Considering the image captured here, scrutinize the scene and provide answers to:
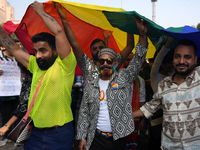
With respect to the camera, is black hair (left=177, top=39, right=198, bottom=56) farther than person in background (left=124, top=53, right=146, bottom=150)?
No

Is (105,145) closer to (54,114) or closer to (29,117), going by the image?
(54,114)

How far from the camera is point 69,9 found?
2.26m

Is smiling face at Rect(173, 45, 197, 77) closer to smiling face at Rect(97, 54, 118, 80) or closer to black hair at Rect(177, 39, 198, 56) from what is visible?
black hair at Rect(177, 39, 198, 56)

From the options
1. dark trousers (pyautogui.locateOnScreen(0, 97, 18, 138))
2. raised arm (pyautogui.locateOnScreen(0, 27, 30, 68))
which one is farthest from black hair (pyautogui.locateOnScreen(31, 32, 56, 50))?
dark trousers (pyautogui.locateOnScreen(0, 97, 18, 138))

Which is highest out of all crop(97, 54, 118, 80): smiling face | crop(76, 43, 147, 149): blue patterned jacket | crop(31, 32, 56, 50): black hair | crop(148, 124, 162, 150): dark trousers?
crop(31, 32, 56, 50): black hair

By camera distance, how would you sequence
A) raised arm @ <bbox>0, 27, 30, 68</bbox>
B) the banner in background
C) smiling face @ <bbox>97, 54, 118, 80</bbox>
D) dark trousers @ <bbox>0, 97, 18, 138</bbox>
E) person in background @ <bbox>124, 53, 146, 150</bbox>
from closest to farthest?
1. smiling face @ <bbox>97, 54, 118, 80</bbox>
2. raised arm @ <bbox>0, 27, 30, 68</bbox>
3. the banner in background
4. person in background @ <bbox>124, 53, 146, 150</bbox>
5. dark trousers @ <bbox>0, 97, 18, 138</bbox>

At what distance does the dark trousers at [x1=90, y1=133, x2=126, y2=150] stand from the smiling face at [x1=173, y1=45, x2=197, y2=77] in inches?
43.6

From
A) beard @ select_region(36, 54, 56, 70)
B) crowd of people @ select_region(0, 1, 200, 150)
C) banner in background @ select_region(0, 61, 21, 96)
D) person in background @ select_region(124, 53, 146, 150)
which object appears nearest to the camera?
crowd of people @ select_region(0, 1, 200, 150)

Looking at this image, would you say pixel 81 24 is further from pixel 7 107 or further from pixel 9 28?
pixel 7 107

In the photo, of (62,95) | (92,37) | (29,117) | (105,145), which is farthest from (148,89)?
(29,117)

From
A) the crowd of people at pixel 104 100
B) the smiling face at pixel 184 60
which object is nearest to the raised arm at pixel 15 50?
the crowd of people at pixel 104 100

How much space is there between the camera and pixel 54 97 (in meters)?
1.90

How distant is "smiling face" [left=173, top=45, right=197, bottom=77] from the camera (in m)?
1.85

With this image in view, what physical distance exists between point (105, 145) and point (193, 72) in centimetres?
137
